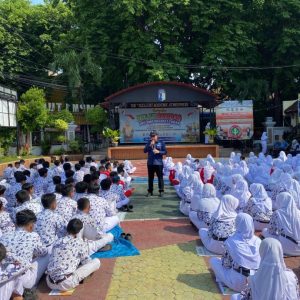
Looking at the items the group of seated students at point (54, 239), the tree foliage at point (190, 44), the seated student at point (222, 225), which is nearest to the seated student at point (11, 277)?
the group of seated students at point (54, 239)

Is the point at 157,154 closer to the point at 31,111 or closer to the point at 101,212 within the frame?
the point at 101,212

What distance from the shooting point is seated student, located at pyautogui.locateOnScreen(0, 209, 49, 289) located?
480cm

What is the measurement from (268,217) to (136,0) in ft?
66.5

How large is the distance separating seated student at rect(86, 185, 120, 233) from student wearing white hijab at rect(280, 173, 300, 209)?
331cm

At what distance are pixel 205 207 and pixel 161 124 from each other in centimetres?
1966

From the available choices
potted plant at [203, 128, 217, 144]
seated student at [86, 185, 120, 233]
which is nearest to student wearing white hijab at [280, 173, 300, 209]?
seated student at [86, 185, 120, 233]

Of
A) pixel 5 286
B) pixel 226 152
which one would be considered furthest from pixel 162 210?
pixel 226 152

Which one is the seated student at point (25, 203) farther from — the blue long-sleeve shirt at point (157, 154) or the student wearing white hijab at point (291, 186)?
the blue long-sleeve shirt at point (157, 154)

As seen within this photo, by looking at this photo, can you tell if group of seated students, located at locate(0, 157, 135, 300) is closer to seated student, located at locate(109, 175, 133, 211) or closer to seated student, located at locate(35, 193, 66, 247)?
seated student, located at locate(35, 193, 66, 247)

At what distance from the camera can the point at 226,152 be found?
88.7 feet

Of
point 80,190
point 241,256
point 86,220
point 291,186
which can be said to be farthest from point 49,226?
point 291,186

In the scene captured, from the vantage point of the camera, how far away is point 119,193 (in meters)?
9.50

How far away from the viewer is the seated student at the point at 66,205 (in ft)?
21.4

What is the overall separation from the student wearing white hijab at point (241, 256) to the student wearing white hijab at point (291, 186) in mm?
3026
